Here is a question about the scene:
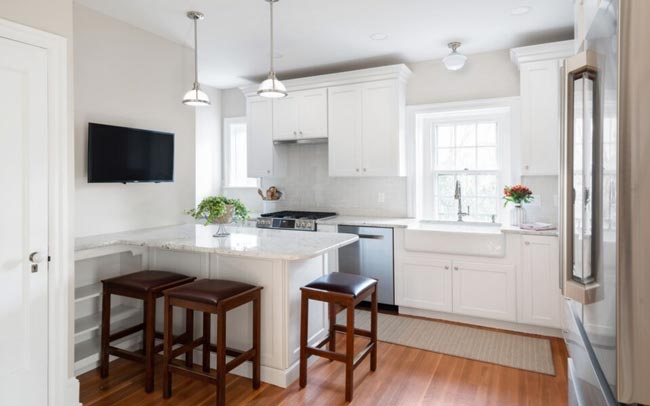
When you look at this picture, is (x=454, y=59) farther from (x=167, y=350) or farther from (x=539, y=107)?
(x=167, y=350)

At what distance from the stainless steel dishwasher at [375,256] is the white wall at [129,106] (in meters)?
1.76

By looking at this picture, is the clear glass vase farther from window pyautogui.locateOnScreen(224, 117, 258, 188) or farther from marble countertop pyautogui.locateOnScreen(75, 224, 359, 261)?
window pyautogui.locateOnScreen(224, 117, 258, 188)

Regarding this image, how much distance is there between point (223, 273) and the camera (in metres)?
2.97

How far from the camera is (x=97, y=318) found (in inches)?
126

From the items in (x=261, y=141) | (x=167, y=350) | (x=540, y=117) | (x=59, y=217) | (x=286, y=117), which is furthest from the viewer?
(x=261, y=141)

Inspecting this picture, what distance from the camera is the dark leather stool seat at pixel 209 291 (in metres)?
2.46

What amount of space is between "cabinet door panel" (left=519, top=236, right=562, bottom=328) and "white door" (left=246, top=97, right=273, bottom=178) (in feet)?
9.89

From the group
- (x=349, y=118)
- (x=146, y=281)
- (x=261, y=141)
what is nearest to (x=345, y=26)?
(x=349, y=118)

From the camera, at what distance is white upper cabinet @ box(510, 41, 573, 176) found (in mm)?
3689

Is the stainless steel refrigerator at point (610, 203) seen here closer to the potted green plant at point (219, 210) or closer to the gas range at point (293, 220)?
the potted green plant at point (219, 210)

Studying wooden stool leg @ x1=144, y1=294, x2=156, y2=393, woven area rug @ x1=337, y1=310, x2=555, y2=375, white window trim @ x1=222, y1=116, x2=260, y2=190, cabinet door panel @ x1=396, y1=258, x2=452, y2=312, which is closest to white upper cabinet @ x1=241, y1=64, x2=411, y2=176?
white window trim @ x1=222, y1=116, x2=260, y2=190

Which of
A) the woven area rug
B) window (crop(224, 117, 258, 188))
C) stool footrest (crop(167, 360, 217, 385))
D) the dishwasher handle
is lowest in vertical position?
the woven area rug

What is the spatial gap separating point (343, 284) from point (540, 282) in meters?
1.95

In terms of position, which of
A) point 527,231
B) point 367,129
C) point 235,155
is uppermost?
point 367,129
